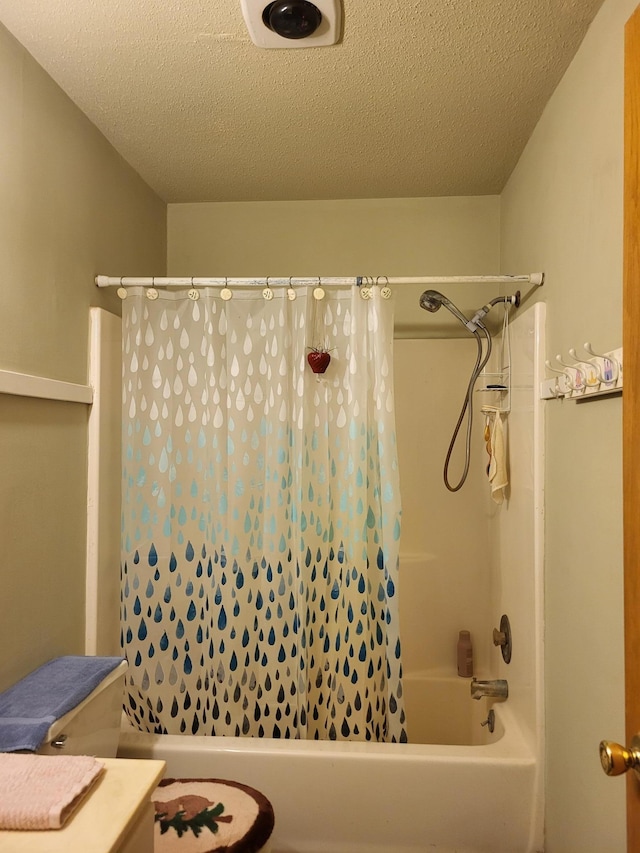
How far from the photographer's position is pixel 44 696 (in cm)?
144

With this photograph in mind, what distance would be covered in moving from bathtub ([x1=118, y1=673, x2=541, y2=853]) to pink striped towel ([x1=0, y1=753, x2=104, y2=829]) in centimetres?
87

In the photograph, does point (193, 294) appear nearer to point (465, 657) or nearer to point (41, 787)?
point (41, 787)

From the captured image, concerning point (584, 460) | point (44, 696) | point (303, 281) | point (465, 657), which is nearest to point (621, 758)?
point (584, 460)

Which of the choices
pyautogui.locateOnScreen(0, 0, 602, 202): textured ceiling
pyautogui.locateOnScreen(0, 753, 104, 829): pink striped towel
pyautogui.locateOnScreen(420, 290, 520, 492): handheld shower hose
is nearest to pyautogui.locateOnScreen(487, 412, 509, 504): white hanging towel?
pyautogui.locateOnScreen(420, 290, 520, 492): handheld shower hose

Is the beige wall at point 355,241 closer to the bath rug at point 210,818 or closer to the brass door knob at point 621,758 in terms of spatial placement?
the bath rug at point 210,818

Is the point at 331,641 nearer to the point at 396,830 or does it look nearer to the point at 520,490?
the point at 396,830

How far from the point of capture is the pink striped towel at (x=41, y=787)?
90cm

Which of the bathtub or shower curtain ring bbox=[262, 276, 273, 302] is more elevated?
shower curtain ring bbox=[262, 276, 273, 302]

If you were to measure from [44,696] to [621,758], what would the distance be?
126 centimetres

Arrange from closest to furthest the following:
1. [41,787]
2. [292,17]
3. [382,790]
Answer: [41,787] < [292,17] < [382,790]

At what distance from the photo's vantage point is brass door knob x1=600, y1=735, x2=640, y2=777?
2.69 feet

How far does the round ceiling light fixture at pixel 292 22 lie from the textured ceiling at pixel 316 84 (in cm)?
4

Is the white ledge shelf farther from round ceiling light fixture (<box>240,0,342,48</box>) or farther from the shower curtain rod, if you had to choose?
round ceiling light fixture (<box>240,0,342,48</box>)

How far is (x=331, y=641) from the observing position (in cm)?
196
